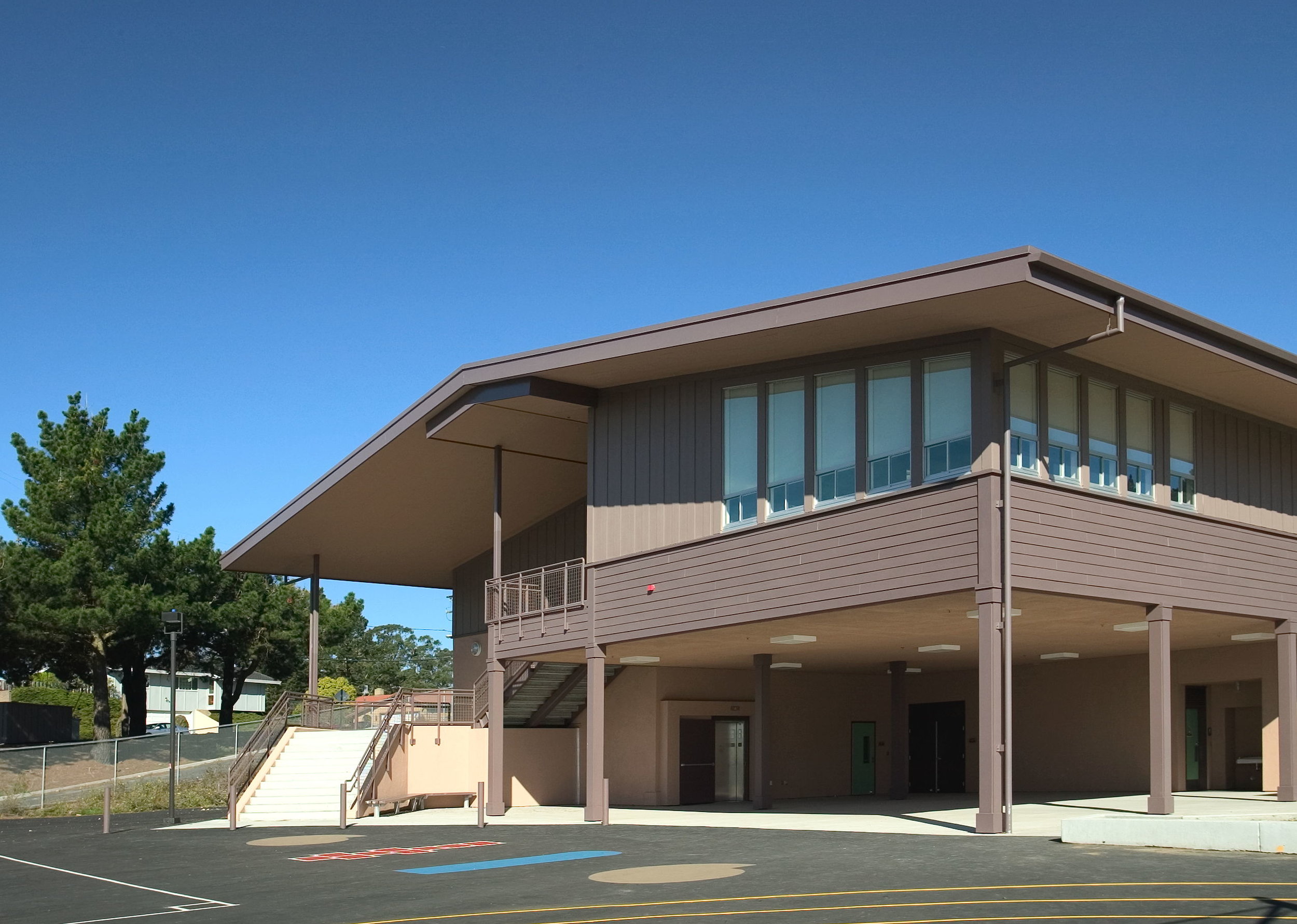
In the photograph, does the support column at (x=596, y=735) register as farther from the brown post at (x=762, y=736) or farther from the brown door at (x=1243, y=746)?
the brown door at (x=1243, y=746)

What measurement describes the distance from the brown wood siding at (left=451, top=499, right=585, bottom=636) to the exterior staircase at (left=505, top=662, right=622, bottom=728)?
7.85 feet

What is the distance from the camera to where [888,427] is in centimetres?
2058

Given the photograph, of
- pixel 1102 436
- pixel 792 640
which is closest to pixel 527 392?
pixel 792 640

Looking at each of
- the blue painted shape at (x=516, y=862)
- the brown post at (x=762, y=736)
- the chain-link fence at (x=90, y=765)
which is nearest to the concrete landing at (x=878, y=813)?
the brown post at (x=762, y=736)

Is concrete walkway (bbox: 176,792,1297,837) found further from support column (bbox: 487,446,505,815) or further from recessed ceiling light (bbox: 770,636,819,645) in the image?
recessed ceiling light (bbox: 770,636,819,645)

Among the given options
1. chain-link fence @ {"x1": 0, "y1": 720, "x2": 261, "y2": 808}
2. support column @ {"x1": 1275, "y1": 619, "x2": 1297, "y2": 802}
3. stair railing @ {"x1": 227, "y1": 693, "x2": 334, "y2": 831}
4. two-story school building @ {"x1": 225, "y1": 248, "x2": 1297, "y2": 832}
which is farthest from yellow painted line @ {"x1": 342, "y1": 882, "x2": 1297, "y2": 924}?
chain-link fence @ {"x1": 0, "y1": 720, "x2": 261, "y2": 808}

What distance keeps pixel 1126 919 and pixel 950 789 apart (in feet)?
78.5

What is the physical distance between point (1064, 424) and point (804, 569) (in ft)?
14.5

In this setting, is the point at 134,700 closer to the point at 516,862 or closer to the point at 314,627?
the point at 314,627

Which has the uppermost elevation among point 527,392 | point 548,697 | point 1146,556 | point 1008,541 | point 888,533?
point 527,392

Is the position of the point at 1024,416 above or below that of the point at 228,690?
above

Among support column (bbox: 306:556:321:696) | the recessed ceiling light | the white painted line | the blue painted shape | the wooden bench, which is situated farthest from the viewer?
support column (bbox: 306:556:321:696)

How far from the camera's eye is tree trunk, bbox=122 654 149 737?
155 feet

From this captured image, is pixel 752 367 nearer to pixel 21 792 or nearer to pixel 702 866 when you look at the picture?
pixel 702 866
